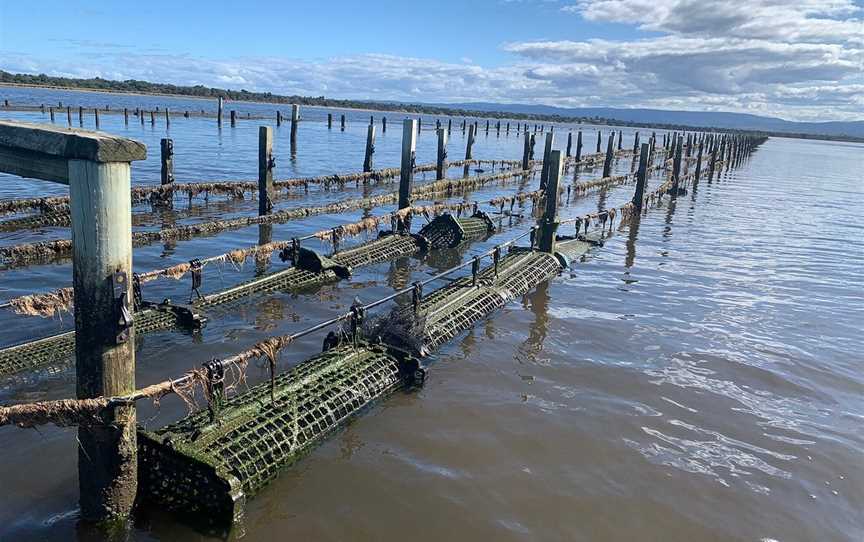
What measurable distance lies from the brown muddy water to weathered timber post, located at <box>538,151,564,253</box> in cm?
93

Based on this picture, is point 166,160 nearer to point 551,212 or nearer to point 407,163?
point 407,163

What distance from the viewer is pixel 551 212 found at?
14273 millimetres

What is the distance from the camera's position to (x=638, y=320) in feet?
36.4

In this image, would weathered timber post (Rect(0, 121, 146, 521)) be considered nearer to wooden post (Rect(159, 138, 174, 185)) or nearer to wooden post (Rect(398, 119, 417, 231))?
wooden post (Rect(398, 119, 417, 231))

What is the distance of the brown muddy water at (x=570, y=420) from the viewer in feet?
17.9

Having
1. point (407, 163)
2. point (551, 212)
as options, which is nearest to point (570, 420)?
point (551, 212)

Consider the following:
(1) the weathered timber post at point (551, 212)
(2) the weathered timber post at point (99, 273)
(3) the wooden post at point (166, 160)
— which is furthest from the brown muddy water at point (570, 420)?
(3) the wooden post at point (166, 160)

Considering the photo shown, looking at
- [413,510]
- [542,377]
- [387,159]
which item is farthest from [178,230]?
[387,159]

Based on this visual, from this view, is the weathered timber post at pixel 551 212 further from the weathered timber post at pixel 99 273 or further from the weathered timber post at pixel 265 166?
the weathered timber post at pixel 99 273

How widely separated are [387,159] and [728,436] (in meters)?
38.7

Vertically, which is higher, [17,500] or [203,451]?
[203,451]

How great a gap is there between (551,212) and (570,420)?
25.5 ft

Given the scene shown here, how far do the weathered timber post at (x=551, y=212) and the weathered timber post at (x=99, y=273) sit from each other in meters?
11.0

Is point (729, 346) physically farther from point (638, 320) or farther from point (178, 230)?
point (178, 230)
